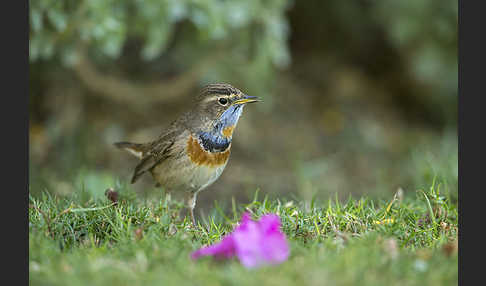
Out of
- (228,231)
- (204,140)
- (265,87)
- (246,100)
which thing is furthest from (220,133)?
(265,87)

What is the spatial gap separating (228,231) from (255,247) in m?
1.12

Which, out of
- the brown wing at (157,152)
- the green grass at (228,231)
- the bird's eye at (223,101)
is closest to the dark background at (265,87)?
the brown wing at (157,152)

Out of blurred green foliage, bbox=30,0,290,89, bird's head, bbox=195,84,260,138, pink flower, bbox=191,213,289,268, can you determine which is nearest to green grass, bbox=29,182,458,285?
pink flower, bbox=191,213,289,268

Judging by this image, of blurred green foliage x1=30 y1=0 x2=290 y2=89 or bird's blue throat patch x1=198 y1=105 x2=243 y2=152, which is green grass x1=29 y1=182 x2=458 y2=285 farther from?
blurred green foliage x1=30 y1=0 x2=290 y2=89

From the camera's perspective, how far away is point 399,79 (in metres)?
10.1

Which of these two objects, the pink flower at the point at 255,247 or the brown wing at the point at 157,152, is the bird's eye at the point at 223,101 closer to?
the brown wing at the point at 157,152

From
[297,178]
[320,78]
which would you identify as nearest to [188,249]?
[297,178]

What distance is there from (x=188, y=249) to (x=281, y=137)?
215 inches

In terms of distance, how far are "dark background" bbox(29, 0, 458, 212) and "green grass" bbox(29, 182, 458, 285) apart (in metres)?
1.92

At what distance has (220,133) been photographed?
17.7 ft

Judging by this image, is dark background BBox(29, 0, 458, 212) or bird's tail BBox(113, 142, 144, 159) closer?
bird's tail BBox(113, 142, 144, 159)

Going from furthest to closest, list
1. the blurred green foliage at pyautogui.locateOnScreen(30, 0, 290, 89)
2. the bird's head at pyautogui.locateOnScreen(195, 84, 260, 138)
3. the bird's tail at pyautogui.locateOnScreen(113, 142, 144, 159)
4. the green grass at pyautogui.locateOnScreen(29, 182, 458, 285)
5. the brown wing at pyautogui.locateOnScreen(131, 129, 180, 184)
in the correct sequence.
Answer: the blurred green foliage at pyautogui.locateOnScreen(30, 0, 290, 89)
the bird's tail at pyautogui.locateOnScreen(113, 142, 144, 159)
the brown wing at pyautogui.locateOnScreen(131, 129, 180, 184)
the bird's head at pyautogui.locateOnScreen(195, 84, 260, 138)
the green grass at pyautogui.locateOnScreen(29, 182, 458, 285)

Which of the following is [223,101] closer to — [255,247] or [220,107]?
[220,107]

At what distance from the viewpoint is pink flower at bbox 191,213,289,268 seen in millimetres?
3217
